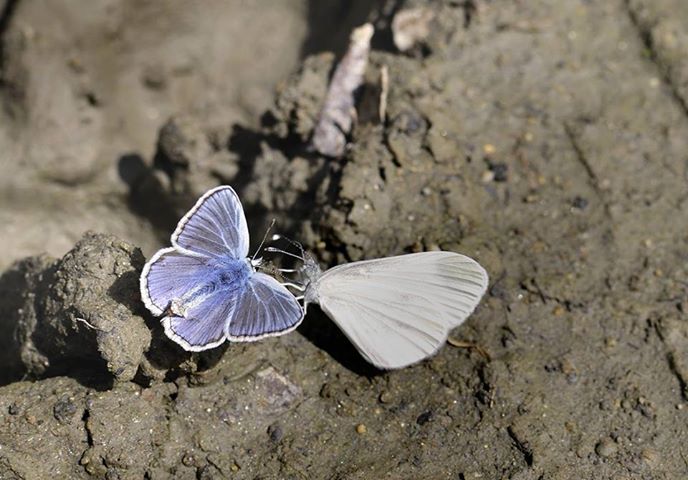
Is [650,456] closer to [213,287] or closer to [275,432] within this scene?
[275,432]

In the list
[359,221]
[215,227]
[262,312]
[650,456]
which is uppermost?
[215,227]

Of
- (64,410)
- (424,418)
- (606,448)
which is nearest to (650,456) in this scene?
(606,448)

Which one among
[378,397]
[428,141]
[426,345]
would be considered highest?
[428,141]

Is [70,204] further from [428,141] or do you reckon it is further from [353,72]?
[428,141]

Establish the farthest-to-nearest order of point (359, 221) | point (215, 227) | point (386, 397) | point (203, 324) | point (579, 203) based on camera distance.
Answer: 1. point (579, 203)
2. point (359, 221)
3. point (386, 397)
4. point (215, 227)
5. point (203, 324)

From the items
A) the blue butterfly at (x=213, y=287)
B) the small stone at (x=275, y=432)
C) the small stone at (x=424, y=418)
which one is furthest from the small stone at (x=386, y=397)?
the blue butterfly at (x=213, y=287)

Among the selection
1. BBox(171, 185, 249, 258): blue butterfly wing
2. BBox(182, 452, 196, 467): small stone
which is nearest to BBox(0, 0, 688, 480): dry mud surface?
BBox(182, 452, 196, 467): small stone

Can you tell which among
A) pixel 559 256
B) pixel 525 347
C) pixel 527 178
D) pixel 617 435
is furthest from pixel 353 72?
pixel 617 435

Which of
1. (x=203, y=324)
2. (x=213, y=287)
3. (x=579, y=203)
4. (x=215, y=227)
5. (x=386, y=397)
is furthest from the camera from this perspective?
(x=579, y=203)
